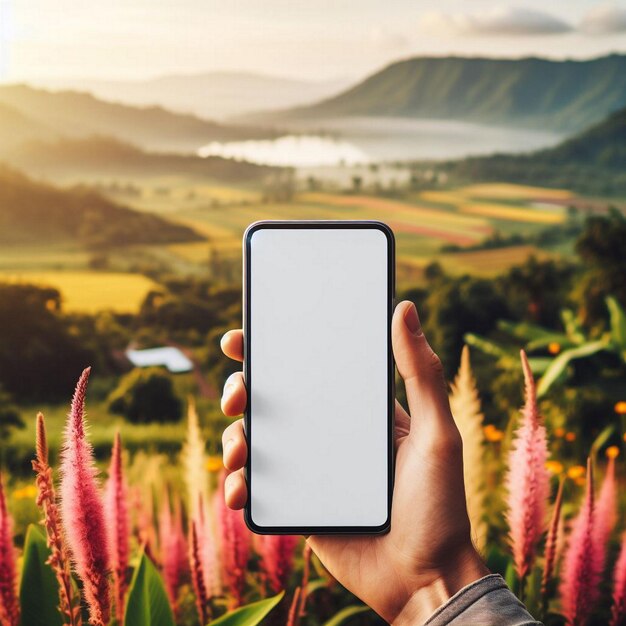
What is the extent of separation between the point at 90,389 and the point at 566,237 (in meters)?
2.46

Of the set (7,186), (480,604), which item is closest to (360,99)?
(7,186)

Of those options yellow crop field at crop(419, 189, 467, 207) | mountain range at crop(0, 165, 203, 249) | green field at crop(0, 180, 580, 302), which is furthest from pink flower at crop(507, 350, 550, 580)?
yellow crop field at crop(419, 189, 467, 207)

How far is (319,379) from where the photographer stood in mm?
882

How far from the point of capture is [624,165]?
13.6ft

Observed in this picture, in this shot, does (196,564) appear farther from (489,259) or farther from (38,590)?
(489,259)

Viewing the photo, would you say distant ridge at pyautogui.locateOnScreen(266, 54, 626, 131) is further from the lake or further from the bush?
the bush

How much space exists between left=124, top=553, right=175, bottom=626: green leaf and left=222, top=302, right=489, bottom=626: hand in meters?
0.11

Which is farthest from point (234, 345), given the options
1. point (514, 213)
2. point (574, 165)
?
point (574, 165)

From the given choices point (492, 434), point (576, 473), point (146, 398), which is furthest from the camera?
point (146, 398)

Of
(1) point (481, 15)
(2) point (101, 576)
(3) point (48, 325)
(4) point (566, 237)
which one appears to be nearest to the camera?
(2) point (101, 576)

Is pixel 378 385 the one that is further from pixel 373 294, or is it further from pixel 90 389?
pixel 90 389

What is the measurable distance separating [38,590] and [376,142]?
3378 mm

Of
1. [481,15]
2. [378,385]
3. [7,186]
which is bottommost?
[378,385]

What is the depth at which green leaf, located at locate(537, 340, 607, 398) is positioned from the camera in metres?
2.46
